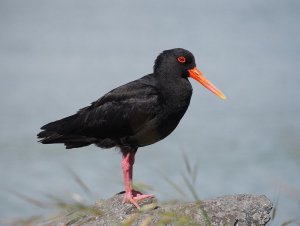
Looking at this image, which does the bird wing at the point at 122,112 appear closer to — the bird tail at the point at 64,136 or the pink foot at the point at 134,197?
the bird tail at the point at 64,136

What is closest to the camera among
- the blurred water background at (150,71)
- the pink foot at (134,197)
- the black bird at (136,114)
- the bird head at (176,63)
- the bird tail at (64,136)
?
the pink foot at (134,197)

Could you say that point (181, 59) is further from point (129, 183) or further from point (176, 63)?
point (129, 183)

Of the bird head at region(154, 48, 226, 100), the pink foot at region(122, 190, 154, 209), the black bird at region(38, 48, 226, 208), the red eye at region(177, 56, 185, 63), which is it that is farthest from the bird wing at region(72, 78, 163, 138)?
the pink foot at region(122, 190, 154, 209)

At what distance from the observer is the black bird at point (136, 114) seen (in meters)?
8.24

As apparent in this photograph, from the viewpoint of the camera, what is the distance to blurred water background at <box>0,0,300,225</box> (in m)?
16.4

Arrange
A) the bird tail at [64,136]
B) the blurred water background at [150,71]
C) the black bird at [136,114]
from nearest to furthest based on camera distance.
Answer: the black bird at [136,114] < the bird tail at [64,136] < the blurred water background at [150,71]

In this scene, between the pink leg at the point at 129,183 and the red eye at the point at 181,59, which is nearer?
the pink leg at the point at 129,183

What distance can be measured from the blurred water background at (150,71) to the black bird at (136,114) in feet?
11.0

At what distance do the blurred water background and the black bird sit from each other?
11.0 ft

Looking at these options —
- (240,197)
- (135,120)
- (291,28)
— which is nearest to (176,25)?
(291,28)

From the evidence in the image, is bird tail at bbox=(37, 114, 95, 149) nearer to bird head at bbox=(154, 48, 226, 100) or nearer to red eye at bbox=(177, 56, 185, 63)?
bird head at bbox=(154, 48, 226, 100)

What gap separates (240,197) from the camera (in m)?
6.68

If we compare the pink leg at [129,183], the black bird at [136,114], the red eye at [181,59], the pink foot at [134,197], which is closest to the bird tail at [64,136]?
the black bird at [136,114]

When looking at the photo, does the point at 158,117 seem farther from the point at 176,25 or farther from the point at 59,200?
the point at 176,25
